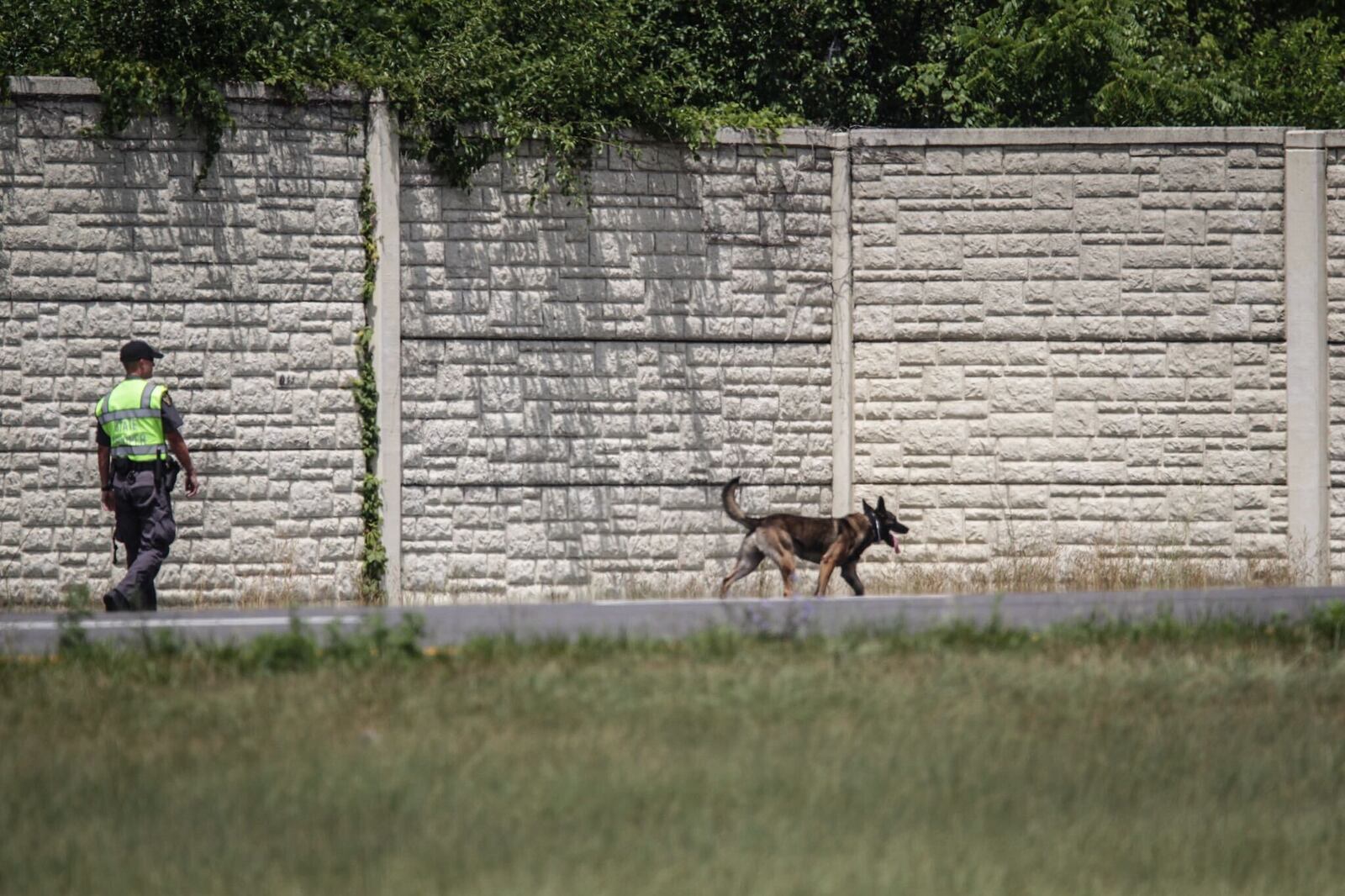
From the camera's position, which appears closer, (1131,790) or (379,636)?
(1131,790)

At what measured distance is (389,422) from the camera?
1509cm

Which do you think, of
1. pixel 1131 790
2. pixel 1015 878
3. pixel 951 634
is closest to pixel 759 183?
pixel 951 634

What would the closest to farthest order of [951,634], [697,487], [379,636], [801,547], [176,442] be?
1. [379,636]
2. [951,634]
3. [176,442]
4. [801,547]
5. [697,487]

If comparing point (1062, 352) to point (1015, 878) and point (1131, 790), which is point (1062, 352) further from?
point (1015, 878)

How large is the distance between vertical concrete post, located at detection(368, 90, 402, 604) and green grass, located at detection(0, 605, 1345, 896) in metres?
5.95

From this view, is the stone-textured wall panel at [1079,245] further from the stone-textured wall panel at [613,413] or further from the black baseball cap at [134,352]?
the black baseball cap at [134,352]

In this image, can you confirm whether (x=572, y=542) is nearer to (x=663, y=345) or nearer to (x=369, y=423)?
(x=663, y=345)

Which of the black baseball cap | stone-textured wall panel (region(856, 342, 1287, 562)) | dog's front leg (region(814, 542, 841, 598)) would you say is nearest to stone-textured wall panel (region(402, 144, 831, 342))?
stone-textured wall panel (region(856, 342, 1287, 562))

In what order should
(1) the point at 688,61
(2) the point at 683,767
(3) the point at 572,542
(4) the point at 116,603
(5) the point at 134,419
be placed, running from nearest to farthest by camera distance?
1. (2) the point at 683,767
2. (4) the point at 116,603
3. (5) the point at 134,419
4. (3) the point at 572,542
5. (1) the point at 688,61

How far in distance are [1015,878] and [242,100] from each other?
11.4 m

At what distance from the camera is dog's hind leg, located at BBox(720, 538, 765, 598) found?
1444cm

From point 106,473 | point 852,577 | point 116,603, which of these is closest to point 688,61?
point 852,577

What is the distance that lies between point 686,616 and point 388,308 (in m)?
5.18

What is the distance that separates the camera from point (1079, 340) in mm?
15992
